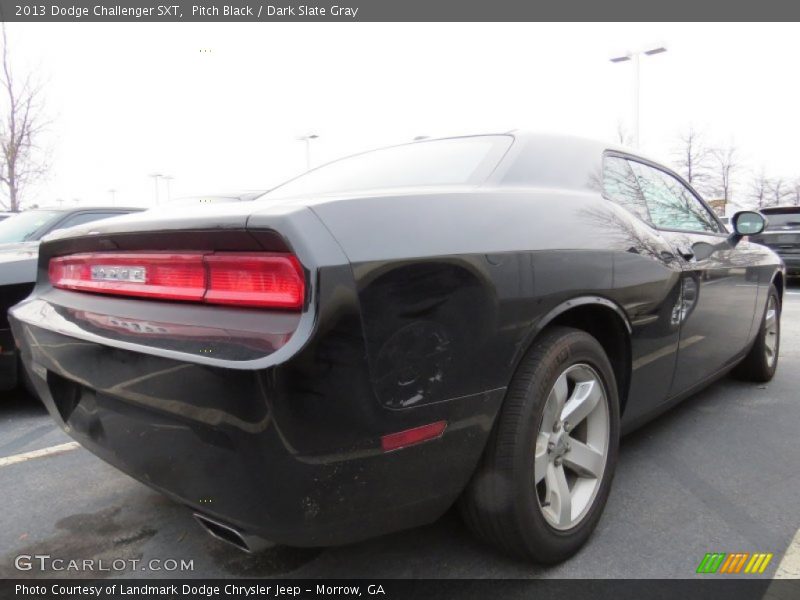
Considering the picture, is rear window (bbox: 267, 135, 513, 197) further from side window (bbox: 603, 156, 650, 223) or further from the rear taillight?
the rear taillight

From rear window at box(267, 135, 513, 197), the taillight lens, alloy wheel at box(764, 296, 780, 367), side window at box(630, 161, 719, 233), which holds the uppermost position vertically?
rear window at box(267, 135, 513, 197)

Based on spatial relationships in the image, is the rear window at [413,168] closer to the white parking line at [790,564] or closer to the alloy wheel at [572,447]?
the alloy wheel at [572,447]

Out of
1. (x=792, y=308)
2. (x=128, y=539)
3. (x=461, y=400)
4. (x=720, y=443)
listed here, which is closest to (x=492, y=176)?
(x=461, y=400)

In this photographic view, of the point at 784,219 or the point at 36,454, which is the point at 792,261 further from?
the point at 36,454

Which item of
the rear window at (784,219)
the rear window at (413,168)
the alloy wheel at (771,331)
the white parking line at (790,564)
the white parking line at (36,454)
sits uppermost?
the rear window at (413,168)

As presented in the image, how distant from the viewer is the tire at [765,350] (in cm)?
381

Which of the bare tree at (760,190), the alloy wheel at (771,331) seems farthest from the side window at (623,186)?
the bare tree at (760,190)

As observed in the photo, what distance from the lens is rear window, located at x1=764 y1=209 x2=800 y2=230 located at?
10.3 metres

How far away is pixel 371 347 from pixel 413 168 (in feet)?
3.78

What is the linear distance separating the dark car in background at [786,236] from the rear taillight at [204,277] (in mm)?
11214

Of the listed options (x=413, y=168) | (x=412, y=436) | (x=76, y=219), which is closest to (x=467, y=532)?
(x=412, y=436)

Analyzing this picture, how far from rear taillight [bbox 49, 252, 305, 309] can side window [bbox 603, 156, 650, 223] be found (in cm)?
158

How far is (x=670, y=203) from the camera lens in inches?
116

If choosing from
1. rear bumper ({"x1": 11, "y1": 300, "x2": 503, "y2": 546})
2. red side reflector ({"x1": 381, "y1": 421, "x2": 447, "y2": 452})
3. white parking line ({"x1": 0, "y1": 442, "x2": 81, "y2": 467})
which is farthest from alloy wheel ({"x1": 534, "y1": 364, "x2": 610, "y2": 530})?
white parking line ({"x1": 0, "y1": 442, "x2": 81, "y2": 467})
